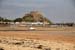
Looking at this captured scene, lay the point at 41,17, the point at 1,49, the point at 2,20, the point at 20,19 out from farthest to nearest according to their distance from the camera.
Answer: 1. the point at 41,17
2. the point at 20,19
3. the point at 2,20
4. the point at 1,49

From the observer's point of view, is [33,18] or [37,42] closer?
[37,42]

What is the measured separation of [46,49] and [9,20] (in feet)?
288

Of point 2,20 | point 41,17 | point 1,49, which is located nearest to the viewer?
point 1,49

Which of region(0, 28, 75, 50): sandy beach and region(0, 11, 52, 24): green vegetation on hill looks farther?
region(0, 11, 52, 24): green vegetation on hill

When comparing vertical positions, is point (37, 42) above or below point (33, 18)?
above

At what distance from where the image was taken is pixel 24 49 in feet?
53.8

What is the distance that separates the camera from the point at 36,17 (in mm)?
111750

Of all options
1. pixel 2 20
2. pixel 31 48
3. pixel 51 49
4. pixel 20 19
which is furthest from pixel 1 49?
pixel 20 19

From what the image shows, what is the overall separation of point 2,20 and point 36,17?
668 inches

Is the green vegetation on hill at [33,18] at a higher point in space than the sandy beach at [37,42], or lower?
lower

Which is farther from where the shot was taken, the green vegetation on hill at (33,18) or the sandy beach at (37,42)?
the green vegetation on hill at (33,18)

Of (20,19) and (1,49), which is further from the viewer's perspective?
(20,19)

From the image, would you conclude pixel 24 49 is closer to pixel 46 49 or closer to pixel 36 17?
A: pixel 46 49

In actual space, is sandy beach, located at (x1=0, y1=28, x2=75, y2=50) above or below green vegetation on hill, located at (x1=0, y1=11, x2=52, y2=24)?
above
